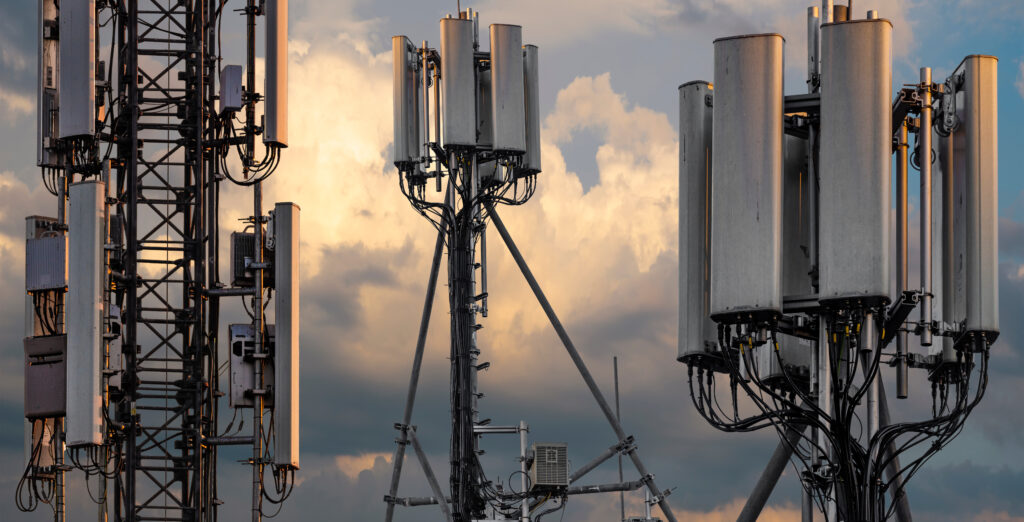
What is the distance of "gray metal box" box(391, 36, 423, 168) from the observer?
5716cm

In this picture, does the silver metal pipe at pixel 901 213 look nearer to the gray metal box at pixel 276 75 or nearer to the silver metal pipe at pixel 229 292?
the gray metal box at pixel 276 75

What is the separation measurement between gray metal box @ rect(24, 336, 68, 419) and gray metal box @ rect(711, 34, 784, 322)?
1839cm

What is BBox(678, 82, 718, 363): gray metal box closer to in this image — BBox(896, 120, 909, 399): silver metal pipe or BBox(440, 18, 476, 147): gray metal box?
BBox(896, 120, 909, 399): silver metal pipe

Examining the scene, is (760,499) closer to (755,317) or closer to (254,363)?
(755,317)

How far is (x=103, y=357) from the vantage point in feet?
139

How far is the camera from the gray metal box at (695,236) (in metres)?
32.9

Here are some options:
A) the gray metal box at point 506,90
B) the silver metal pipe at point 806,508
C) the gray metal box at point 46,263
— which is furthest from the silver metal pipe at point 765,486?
the gray metal box at point 506,90

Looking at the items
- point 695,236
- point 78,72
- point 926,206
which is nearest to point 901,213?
point 926,206

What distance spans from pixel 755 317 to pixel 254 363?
682 inches

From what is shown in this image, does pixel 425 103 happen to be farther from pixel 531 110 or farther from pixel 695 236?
pixel 695 236

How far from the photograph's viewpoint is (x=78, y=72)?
143 feet

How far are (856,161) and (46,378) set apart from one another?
2120 centimetres

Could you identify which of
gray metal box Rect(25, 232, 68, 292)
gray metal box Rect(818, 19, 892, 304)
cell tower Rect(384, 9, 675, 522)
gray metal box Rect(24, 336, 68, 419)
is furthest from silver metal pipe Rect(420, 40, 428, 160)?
gray metal box Rect(818, 19, 892, 304)

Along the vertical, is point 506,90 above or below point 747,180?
above
